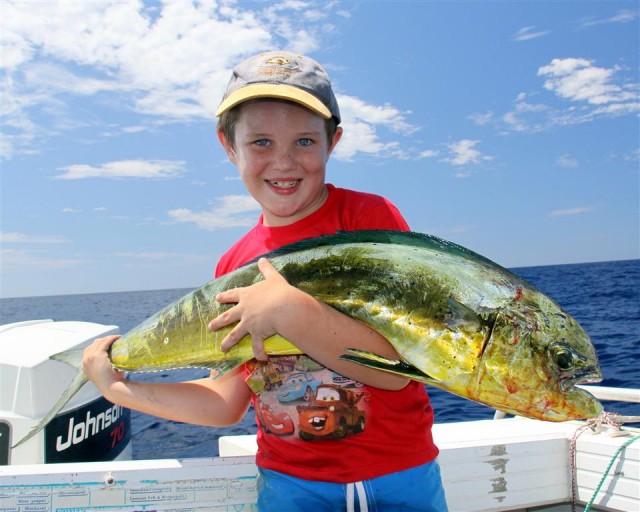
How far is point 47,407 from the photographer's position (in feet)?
12.7

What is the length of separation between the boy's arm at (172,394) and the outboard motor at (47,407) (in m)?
1.84

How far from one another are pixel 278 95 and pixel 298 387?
3.61ft

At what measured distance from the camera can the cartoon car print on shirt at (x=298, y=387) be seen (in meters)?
2.04

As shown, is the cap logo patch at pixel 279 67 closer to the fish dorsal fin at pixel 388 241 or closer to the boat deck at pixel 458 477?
the fish dorsal fin at pixel 388 241

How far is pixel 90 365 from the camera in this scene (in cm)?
235

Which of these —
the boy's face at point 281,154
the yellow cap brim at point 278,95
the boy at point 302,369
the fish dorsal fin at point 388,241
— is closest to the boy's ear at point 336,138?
the boy at point 302,369

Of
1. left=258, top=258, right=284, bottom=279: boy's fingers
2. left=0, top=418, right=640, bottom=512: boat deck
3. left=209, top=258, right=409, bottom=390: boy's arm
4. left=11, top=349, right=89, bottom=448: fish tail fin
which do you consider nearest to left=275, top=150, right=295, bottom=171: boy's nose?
left=258, top=258, right=284, bottom=279: boy's fingers

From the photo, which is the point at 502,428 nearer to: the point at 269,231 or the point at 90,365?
the point at 269,231

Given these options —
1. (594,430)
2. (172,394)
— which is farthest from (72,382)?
(594,430)

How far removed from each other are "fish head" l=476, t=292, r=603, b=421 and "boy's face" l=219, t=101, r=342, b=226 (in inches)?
38.0

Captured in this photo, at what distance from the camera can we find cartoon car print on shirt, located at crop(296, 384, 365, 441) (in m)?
1.97

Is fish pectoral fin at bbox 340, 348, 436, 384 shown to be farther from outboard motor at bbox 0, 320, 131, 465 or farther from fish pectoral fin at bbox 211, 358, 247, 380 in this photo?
outboard motor at bbox 0, 320, 131, 465

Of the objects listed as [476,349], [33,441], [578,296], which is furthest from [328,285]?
[578,296]

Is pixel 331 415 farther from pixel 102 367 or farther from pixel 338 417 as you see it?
pixel 102 367
